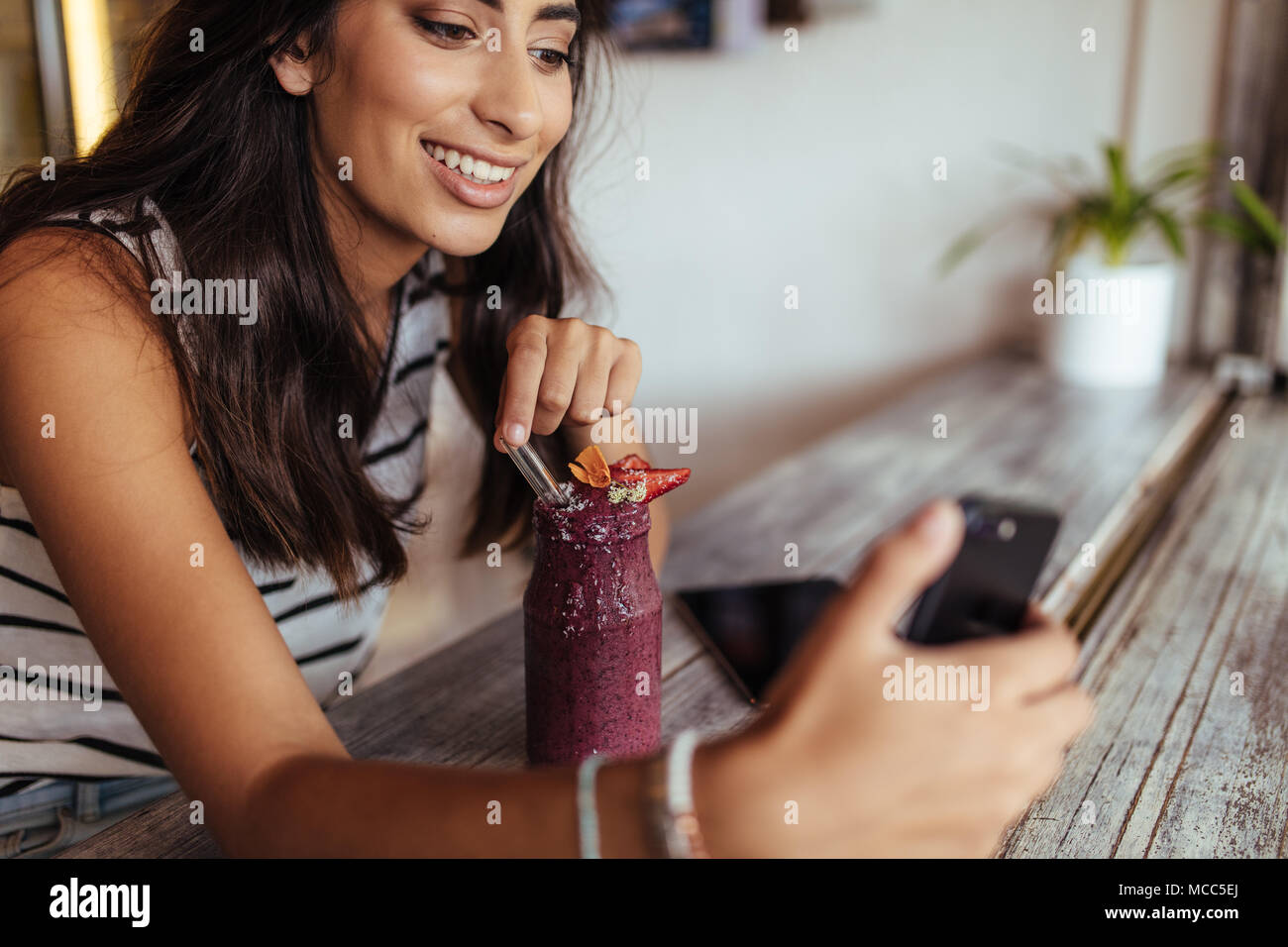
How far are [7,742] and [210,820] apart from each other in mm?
509

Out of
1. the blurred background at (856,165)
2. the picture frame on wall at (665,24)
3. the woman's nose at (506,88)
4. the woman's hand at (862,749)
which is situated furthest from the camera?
the picture frame on wall at (665,24)

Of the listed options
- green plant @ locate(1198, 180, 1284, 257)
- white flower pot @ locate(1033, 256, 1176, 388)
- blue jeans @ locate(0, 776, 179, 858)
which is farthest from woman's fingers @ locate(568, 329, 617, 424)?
green plant @ locate(1198, 180, 1284, 257)

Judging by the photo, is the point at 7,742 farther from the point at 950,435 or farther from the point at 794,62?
the point at 794,62

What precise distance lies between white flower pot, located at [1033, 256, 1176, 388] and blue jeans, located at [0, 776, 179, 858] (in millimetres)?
1863

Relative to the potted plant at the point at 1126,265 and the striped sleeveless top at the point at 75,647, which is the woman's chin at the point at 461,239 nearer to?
the striped sleeveless top at the point at 75,647

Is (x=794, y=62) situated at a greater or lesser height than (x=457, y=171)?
greater

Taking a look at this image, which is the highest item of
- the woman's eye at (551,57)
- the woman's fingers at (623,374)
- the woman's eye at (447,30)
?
the woman's eye at (447,30)

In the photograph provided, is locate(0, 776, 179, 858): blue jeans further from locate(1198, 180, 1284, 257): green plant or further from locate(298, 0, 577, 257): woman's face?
locate(1198, 180, 1284, 257): green plant

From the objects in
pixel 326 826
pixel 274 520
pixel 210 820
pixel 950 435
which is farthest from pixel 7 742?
pixel 950 435

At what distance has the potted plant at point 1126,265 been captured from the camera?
2100 mm

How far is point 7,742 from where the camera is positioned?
102 cm

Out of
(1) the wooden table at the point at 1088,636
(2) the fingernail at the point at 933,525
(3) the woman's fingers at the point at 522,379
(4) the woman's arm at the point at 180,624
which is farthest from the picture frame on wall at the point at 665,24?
(2) the fingernail at the point at 933,525

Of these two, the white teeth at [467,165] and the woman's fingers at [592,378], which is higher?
→ the white teeth at [467,165]

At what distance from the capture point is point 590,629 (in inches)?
29.3
